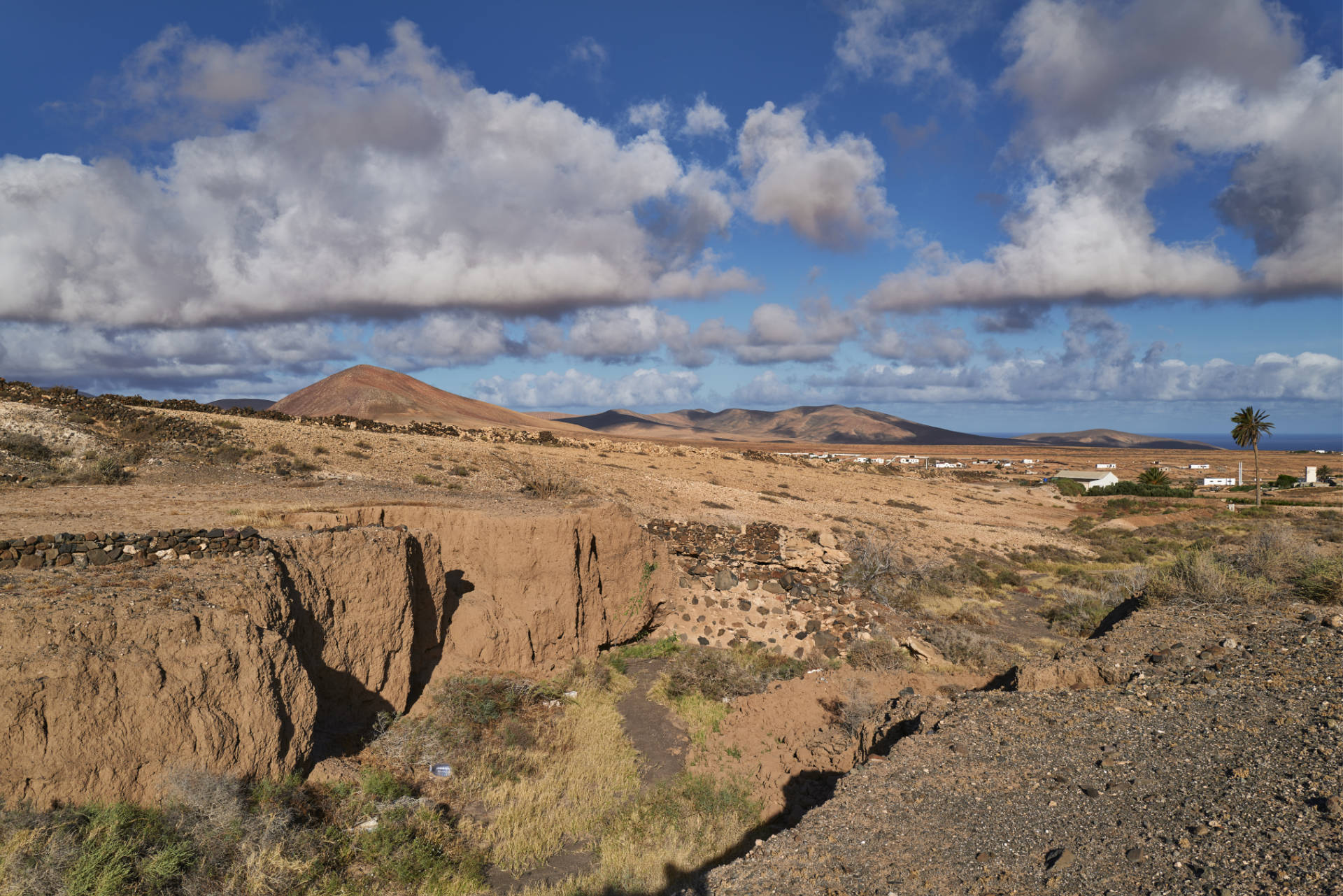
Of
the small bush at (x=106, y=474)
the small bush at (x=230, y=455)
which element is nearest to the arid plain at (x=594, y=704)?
the small bush at (x=106, y=474)

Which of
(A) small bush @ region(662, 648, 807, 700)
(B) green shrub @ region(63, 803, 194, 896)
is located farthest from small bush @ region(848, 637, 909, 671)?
(B) green shrub @ region(63, 803, 194, 896)

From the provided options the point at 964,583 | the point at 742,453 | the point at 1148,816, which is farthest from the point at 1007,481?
the point at 1148,816

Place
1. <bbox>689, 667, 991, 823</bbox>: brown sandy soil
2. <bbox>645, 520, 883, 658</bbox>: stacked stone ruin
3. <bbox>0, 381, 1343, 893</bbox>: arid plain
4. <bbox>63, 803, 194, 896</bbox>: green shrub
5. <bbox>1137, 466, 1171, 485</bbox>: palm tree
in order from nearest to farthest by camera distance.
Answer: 1. <bbox>63, 803, 194, 896</bbox>: green shrub
2. <bbox>0, 381, 1343, 893</bbox>: arid plain
3. <bbox>689, 667, 991, 823</bbox>: brown sandy soil
4. <bbox>645, 520, 883, 658</bbox>: stacked stone ruin
5. <bbox>1137, 466, 1171, 485</bbox>: palm tree

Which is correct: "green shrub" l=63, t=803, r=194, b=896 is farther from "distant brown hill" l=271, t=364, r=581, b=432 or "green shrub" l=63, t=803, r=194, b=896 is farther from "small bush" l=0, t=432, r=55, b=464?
"distant brown hill" l=271, t=364, r=581, b=432

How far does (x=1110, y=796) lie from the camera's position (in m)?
5.86

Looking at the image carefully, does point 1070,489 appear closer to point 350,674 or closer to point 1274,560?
point 1274,560

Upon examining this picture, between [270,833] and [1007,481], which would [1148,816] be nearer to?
[270,833]

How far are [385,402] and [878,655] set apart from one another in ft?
226

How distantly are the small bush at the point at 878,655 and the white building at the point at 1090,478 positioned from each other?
4758 centimetres

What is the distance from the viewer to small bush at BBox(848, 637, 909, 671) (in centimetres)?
1214

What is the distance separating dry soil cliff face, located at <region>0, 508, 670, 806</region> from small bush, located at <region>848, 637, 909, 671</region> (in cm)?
551

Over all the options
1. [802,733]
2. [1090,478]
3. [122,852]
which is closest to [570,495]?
[802,733]

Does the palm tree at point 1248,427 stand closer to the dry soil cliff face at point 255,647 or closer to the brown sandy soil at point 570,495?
the brown sandy soil at point 570,495

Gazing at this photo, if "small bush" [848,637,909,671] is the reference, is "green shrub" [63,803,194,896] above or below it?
above
